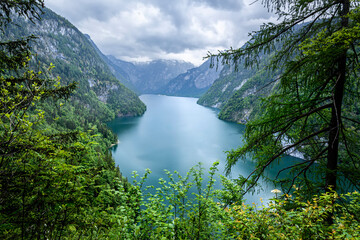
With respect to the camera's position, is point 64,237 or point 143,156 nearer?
point 64,237

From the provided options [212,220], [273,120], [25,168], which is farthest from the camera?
[212,220]

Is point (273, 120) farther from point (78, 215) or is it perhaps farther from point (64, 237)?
point (64, 237)

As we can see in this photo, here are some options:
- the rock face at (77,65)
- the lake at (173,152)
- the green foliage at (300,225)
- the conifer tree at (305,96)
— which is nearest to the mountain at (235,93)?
the lake at (173,152)

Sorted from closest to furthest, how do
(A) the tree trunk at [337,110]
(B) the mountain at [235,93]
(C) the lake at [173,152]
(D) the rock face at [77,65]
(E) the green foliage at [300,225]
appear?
1. (E) the green foliage at [300,225]
2. (A) the tree trunk at [337,110]
3. (C) the lake at [173,152]
4. (B) the mountain at [235,93]
5. (D) the rock face at [77,65]

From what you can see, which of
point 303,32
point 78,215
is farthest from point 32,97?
point 303,32

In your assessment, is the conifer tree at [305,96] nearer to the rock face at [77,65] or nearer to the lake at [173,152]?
the lake at [173,152]

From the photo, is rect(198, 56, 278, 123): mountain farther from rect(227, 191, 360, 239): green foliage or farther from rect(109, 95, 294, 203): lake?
rect(227, 191, 360, 239): green foliage

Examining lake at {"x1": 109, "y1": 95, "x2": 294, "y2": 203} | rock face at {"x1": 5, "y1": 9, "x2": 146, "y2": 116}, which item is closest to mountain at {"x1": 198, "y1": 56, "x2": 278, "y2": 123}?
lake at {"x1": 109, "y1": 95, "x2": 294, "y2": 203}

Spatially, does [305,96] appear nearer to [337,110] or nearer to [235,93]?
[337,110]

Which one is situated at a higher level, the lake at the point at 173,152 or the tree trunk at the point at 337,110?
the tree trunk at the point at 337,110
